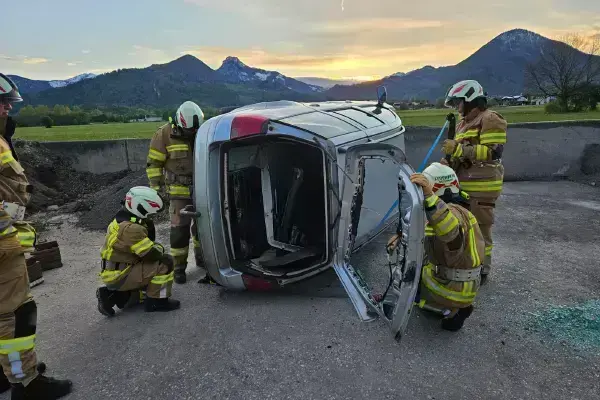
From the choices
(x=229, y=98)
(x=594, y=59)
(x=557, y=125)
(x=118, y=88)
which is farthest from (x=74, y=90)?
(x=557, y=125)

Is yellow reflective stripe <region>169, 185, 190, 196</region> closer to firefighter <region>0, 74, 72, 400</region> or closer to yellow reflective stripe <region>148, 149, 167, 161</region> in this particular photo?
yellow reflective stripe <region>148, 149, 167, 161</region>

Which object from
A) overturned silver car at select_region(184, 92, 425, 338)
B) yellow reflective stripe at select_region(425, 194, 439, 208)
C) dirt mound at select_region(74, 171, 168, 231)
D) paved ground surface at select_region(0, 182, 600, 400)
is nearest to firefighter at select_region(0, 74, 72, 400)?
paved ground surface at select_region(0, 182, 600, 400)

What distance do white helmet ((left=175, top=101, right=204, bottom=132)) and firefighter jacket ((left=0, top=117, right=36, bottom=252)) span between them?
1932 mm

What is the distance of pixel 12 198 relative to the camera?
2652mm

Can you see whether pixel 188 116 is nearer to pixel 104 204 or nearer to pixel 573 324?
pixel 573 324

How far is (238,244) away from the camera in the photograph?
166 inches

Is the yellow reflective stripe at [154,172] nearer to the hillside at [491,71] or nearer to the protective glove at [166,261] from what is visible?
the protective glove at [166,261]

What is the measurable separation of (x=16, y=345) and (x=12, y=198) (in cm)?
93

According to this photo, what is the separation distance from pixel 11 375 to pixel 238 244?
2.08 meters

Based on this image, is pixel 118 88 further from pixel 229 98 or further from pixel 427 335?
A: pixel 427 335

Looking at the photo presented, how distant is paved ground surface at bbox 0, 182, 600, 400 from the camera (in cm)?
279

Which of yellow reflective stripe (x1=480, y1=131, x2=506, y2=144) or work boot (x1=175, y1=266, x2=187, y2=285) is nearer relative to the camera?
yellow reflective stripe (x1=480, y1=131, x2=506, y2=144)

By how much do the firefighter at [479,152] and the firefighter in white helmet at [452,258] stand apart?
0.95 metres

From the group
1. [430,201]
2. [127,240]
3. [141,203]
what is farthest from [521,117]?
[127,240]
